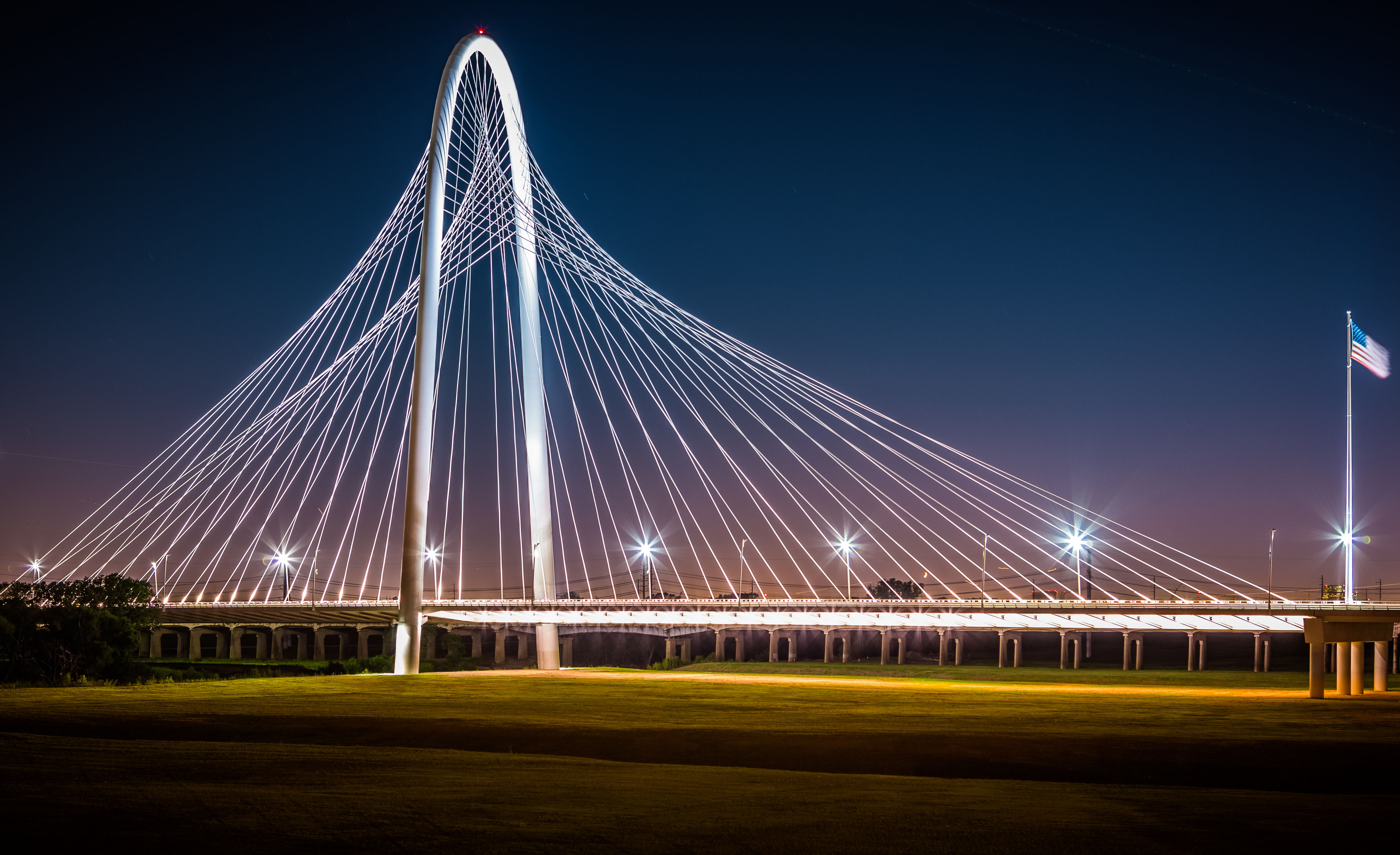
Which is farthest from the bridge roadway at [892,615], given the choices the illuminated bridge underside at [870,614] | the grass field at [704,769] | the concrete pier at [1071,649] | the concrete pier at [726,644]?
the concrete pier at [726,644]

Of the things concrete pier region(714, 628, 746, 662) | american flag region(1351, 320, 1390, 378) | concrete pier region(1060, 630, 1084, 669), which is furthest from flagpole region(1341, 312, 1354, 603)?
concrete pier region(714, 628, 746, 662)

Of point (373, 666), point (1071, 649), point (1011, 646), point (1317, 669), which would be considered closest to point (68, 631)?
point (373, 666)

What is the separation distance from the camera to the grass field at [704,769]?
10.1m

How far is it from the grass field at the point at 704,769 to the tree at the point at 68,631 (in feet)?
46.8

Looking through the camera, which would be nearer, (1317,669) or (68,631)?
(1317,669)

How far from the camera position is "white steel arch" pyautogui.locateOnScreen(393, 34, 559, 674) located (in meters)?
36.1

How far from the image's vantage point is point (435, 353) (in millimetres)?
37188

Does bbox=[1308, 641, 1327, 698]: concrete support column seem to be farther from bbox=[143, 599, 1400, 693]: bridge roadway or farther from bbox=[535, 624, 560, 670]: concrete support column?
bbox=[535, 624, 560, 670]: concrete support column

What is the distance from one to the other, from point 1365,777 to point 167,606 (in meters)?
46.0

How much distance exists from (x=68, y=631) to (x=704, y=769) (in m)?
35.1

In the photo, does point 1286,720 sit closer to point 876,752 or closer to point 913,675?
point 876,752

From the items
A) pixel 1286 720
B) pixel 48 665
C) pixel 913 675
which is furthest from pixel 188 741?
pixel 913 675

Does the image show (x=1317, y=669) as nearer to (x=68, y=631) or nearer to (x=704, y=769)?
(x=704, y=769)

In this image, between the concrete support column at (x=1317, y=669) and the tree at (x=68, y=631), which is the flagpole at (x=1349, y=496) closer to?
the concrete support column at (x=1317, y=669)
